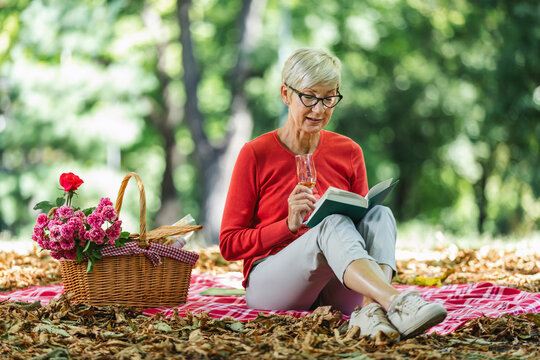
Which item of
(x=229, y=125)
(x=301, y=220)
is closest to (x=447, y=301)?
(x=301, y=220)

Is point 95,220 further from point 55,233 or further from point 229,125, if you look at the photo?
point 229,125

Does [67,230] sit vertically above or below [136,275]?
above

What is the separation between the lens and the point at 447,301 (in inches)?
177

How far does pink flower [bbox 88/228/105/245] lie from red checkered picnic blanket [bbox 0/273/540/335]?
1.59ft

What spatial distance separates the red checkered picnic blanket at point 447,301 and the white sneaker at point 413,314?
1.71 feet

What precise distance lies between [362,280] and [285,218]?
75cm

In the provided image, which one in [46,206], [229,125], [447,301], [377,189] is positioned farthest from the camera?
[229,125]

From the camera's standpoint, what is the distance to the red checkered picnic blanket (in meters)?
3.87

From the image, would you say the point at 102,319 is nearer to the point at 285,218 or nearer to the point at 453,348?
the point at 285,218

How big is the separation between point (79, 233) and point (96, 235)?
4.0 inches

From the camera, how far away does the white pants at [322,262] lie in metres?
3.32

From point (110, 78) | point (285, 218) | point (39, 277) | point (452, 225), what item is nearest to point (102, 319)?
point (285, 218)

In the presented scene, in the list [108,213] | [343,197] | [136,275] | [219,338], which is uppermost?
[343,197]

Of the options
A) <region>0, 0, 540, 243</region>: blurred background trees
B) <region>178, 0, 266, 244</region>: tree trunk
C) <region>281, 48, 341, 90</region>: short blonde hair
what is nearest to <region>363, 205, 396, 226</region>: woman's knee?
<region>281, 48, 341, 90</region>: short blonde hair
